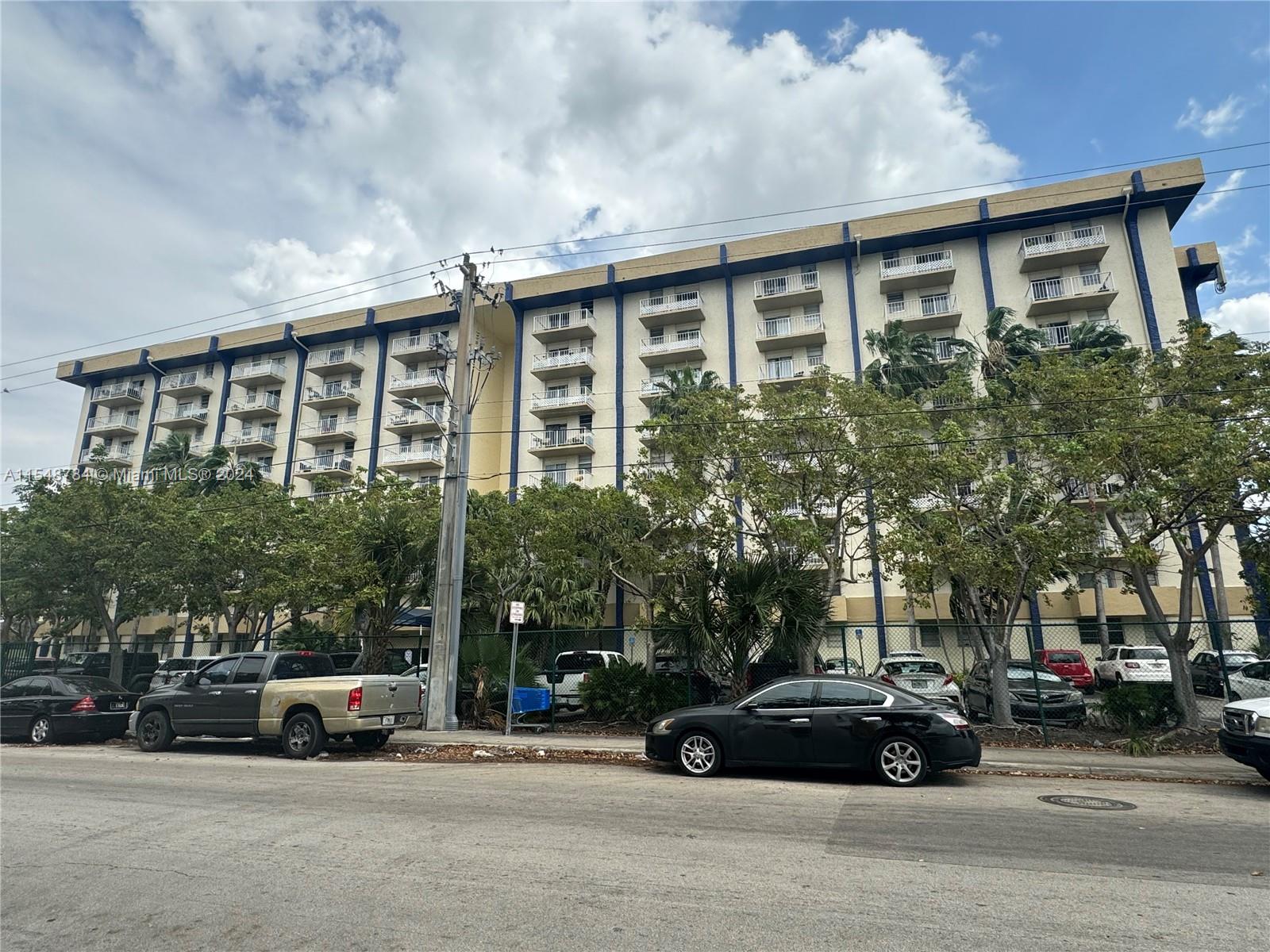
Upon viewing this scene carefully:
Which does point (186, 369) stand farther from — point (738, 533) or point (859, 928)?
point (859, 928)

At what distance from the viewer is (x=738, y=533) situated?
19.6 meters

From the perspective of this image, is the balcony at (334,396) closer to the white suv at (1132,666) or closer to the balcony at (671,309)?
the balcony at (671,309)

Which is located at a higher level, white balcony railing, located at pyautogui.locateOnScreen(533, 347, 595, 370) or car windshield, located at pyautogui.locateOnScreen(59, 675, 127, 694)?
white balcony railing, located at pyautogui.locateOnScreen(533, 347, 595, 370)

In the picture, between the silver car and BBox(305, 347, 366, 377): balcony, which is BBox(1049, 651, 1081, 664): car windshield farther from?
BBox(305, 347, 366, 377): balcony

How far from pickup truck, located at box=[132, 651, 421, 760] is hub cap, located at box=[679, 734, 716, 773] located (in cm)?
553

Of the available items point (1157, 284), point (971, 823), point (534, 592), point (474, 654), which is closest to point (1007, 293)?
point (1157, 284)

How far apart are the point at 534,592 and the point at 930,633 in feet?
49.6

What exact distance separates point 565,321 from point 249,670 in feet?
116

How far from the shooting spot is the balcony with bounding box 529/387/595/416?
143 ft

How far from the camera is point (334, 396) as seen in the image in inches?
1976

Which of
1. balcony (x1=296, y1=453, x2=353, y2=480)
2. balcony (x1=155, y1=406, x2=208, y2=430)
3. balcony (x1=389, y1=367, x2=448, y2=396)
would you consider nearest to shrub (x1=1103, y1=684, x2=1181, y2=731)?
balcony (x1=389, y1=367, x2=448, y2=396)

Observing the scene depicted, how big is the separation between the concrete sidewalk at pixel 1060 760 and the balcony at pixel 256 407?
44.4 m

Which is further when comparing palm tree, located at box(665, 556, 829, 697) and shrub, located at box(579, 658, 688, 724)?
shrub, located at box(579, 658, 688, 724)

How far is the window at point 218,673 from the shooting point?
13133 millimetres
